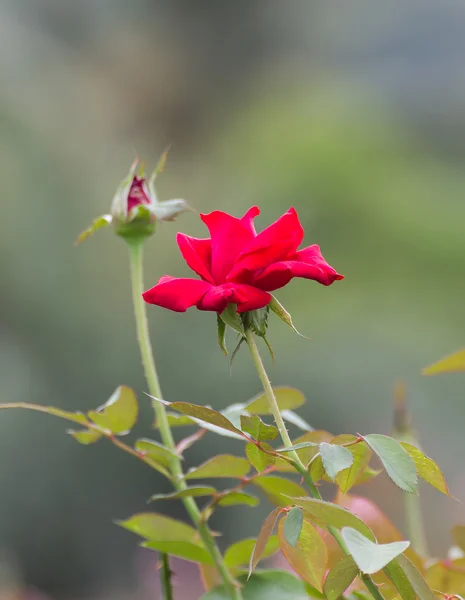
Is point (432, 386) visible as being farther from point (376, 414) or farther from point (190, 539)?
point (190, 539)

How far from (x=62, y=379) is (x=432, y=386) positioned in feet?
2.61

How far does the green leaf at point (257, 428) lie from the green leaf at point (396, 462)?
20mm

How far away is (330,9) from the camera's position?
135 inches

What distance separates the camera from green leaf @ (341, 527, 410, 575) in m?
0.13

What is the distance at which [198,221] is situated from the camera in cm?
209

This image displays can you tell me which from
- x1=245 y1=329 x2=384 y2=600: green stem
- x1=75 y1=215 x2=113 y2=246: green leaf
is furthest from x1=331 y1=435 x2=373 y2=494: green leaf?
x1=75 y1=215 x2=113 y2=246: green leaf

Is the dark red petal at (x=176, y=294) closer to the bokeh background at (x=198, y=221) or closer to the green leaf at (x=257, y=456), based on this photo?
the green leaf at (x=257, y=456)

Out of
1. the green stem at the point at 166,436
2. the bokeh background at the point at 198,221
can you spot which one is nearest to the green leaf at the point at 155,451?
the green stem at the point at 166,436

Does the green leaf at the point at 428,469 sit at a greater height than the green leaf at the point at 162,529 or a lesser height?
greater

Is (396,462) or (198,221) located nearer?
(396,462)

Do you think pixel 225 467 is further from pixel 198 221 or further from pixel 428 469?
pixel 198 221

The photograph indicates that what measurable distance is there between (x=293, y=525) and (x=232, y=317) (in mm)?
51

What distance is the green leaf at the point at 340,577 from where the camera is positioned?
164 mm

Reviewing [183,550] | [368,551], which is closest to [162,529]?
[183,550]
